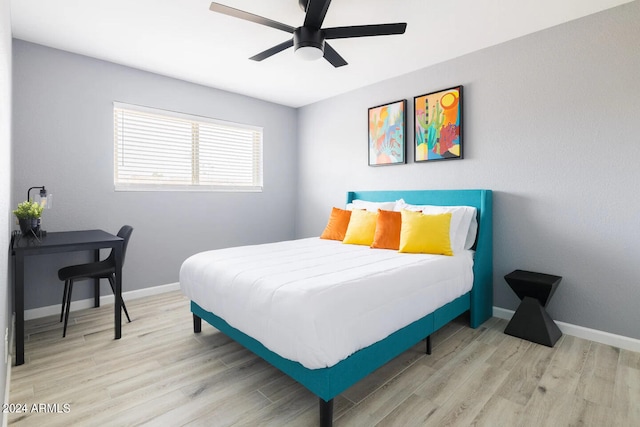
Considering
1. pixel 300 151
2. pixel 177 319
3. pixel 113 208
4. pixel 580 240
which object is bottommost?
pixel 177 319

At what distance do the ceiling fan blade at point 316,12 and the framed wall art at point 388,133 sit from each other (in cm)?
171

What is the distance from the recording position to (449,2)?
226 centimetres

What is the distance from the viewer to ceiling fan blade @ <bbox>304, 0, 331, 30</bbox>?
191 centimetres

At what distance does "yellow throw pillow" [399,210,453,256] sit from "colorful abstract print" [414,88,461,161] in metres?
0.87

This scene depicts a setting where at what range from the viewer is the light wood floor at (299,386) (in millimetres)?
1617

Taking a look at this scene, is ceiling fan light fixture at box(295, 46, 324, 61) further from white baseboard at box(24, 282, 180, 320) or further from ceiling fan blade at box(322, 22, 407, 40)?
white baseboard at box(24, 282, 180, 320)

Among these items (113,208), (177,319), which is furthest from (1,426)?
(113,208)

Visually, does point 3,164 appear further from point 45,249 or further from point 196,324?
point 196,324

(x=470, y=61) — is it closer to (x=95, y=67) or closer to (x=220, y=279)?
(x=220, y=279)

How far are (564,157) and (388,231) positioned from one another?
156 centimetres

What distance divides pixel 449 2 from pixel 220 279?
255 cm

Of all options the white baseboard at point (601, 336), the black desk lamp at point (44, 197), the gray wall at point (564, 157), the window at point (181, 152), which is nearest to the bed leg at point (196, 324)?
the black desk lamp at point (44, 197)

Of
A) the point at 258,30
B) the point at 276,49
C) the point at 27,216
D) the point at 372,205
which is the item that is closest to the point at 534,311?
the point at 372,205

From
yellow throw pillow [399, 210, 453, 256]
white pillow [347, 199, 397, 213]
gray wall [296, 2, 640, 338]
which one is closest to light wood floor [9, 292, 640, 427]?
gray wall [296, 2, 640, 338]
